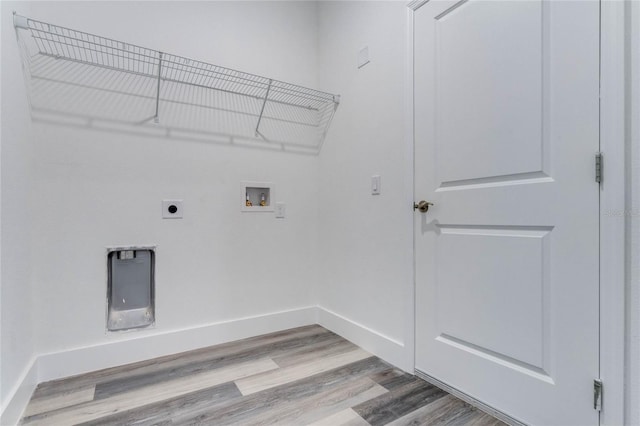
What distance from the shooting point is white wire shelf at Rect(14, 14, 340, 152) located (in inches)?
63.0

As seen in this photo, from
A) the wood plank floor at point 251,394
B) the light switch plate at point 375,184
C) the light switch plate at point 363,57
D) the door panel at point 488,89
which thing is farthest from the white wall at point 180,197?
the door panel at point 488,89

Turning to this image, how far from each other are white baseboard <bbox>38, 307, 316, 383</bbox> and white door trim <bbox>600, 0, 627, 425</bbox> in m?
1.77

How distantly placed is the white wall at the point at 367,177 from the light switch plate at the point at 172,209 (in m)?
1.03

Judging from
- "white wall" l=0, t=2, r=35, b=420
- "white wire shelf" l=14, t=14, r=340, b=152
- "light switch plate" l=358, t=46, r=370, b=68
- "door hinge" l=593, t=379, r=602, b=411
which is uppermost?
"light switch plate" l=358, t=46, r=370, b=68

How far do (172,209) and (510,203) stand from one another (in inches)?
71.3

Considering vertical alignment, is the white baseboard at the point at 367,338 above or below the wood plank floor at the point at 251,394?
above

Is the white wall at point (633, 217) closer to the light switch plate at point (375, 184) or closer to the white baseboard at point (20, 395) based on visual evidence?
the light switch plate at point (375, 184)

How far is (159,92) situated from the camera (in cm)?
187

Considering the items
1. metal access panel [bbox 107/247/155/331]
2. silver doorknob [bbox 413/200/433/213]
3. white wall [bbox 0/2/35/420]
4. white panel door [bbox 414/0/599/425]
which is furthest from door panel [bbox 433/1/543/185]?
white wall [bbox 0/2/35/420]

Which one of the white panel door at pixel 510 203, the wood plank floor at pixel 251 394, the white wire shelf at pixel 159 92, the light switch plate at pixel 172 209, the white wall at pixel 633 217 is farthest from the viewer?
the light switch plate at pixel 172 209

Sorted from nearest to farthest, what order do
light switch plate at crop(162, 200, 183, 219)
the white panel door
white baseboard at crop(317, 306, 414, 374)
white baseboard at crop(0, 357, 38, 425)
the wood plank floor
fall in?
the white panel door → white baseboard at crop(0, 357, 38, 425) → the wood plank floor → white baseboard at crop(317, 306, 414, 374) → light switch plate at crop(162, 200, 183, 219)

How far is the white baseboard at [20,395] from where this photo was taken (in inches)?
46.6

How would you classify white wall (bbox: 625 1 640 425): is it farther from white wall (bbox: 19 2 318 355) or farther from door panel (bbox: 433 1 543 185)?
white wall (bbox: 19 2 318 355)

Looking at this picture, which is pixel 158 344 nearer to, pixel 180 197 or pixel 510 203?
pixel 180 197
